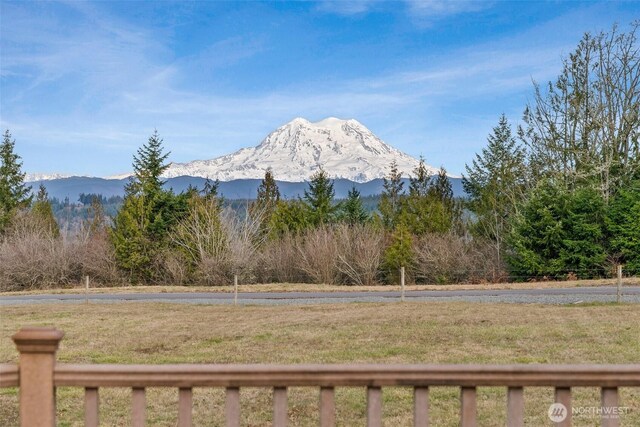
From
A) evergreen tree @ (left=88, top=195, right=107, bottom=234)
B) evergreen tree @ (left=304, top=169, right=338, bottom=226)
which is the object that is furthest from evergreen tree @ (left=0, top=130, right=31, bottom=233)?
evergreen tree @ (left=304, top=169, right=338, bottom=226)

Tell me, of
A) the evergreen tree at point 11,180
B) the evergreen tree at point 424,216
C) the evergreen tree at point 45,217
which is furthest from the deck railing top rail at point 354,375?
the evergreen tree at point 11,180

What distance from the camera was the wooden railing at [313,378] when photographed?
233 centimetres

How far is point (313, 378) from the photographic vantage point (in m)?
2.35

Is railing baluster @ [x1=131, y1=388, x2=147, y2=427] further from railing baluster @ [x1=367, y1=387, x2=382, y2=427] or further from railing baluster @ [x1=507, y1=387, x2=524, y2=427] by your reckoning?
railing baluster @ [x1=507, y1=387, x2=524, y2=427]

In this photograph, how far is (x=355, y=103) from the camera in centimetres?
3238

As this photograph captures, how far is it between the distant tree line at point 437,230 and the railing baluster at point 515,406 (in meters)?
23.5

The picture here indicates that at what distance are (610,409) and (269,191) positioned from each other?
47.3 m

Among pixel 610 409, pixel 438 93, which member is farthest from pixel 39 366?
pixel 438 93

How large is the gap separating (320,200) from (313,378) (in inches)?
1335

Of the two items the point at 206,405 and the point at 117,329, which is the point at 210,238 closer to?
the point at 117,329

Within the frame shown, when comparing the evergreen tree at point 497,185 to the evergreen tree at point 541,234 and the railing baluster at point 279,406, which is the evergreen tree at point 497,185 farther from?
the railing baluster at point 279,406

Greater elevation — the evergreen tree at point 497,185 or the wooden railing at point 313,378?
the evergreen tree at point 497,185

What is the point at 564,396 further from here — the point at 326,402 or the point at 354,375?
the point at 326,402

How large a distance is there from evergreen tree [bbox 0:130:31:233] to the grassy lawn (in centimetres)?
3108
